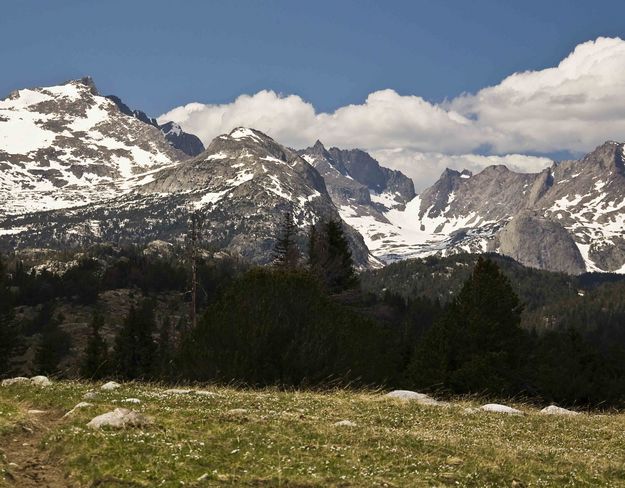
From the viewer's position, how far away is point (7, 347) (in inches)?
3219

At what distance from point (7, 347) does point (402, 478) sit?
267 ft

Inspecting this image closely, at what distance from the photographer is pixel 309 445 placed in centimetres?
1548

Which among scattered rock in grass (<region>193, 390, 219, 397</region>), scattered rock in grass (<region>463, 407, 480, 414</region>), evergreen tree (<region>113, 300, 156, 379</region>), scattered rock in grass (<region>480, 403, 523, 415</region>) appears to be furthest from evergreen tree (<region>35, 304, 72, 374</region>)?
scattered rock in grass (<region>480, 403, 523, 415</region>)

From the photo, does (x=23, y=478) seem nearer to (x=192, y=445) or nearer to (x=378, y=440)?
(x=192, y=445)

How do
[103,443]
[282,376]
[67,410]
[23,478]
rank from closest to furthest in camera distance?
[23,478], [103,443], [67,410], [282,376]

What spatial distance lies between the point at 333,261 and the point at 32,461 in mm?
52435

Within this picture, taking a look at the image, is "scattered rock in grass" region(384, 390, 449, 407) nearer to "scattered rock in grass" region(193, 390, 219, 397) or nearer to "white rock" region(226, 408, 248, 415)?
"scattered rock in grass" region(193, 390, 219, 397)

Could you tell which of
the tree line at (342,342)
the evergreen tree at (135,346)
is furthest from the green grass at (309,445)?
the evergreen tree at (135,346)

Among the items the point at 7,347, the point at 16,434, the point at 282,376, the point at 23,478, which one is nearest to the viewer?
the point at 23,478

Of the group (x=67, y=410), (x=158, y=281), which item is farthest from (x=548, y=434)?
(x=158, y=281)

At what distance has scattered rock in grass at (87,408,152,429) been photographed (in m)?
→ 16.0

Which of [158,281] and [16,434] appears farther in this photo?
[158,281]

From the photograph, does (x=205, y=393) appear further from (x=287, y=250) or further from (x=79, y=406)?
(x=287, y=250)

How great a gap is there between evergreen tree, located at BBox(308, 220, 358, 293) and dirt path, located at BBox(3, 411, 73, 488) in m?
47.3
